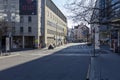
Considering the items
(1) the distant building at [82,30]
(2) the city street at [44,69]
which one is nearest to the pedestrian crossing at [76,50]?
(1) the distant building at [82,30]

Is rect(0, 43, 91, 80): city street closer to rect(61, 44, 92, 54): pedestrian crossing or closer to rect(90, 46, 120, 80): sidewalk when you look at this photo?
rect(90, 46, 120, 80): sidewalk

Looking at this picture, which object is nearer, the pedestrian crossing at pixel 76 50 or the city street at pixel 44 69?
the city street at pixel 44 69

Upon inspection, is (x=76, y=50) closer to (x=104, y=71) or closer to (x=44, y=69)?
(x=44, y=69)

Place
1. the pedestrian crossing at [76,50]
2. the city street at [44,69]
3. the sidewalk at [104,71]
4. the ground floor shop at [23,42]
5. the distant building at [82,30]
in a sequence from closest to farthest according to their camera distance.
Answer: the distant building at [82,30], the sidewalk at [104,71], the city street at [44,69], the pedestrian crossing at [76,50], the ground floor shop at [23,42]

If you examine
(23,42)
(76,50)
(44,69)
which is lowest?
(76,50)

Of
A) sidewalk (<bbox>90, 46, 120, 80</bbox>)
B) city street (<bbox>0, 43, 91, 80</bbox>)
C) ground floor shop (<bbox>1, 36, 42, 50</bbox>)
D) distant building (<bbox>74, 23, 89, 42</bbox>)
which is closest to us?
distant building (<bbox>74, 23, 89, 42</bbox>)

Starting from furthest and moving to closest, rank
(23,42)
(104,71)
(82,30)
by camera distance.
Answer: (23,42), (104,71), (82,30)

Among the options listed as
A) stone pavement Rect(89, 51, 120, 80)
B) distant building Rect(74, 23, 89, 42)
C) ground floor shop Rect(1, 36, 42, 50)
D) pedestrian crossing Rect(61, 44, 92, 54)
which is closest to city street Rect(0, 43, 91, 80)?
stone pavement Rect(89, 51, 120, 80)

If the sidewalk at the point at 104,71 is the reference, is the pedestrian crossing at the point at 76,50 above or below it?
below

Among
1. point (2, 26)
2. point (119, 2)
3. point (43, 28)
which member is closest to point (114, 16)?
point (119, 2)

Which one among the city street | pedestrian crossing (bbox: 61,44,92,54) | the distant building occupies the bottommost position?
pedestrian crossing (bbox: 61,44,92,54)

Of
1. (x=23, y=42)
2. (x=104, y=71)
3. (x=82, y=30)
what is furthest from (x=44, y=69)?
(x=23, y=42)

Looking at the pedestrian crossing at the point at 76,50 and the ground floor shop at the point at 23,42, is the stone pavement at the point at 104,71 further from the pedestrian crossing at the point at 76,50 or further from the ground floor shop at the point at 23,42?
the ground floor shop at the point at 23,42

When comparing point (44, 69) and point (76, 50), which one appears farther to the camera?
point (76, 50)
